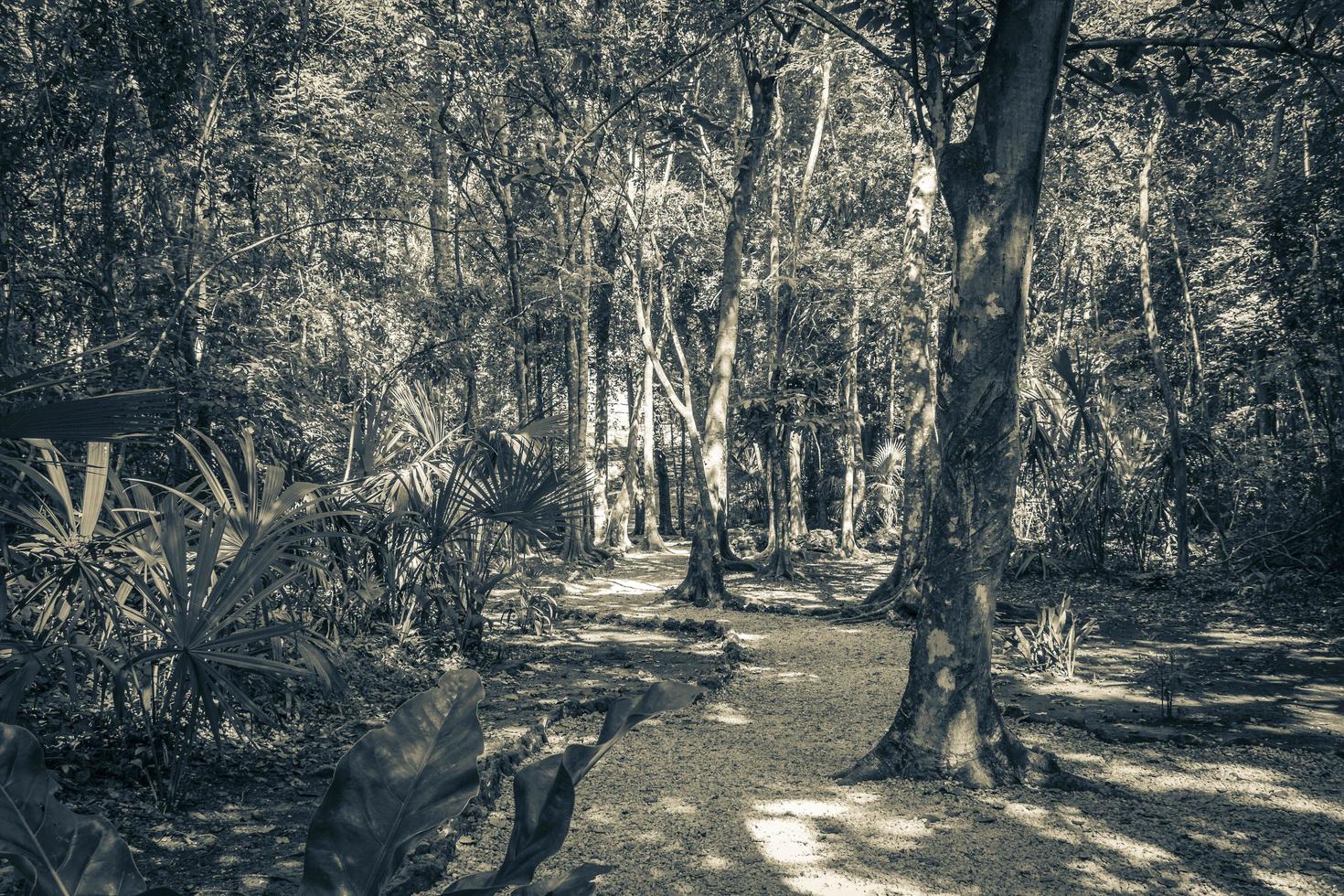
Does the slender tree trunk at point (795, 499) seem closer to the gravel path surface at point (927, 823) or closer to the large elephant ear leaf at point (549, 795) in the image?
the gravel path surface at point (927, 823)

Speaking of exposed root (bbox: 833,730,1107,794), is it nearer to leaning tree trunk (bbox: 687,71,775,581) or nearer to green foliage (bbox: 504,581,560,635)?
green foliage (bbox: 504,581,560,635)

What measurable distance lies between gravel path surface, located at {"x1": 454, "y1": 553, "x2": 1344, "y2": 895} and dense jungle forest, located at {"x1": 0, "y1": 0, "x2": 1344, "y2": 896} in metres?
0.03

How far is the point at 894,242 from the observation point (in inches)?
688

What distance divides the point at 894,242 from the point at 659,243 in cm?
538

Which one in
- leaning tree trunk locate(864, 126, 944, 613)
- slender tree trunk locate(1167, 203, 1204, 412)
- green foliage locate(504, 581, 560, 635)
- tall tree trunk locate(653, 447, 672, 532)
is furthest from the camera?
tall tree trunk locate(653, 447, 672, 532)

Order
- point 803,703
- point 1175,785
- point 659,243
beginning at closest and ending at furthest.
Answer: point 1175,785 → point 803,703 → point 659,243

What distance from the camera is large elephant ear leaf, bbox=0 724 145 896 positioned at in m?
0.54

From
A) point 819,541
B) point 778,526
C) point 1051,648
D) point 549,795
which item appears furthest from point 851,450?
point 549,795

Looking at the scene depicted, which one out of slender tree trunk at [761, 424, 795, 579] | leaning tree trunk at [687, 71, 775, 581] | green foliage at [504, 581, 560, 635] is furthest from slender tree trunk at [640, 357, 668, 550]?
green foliage at [504, 581, 560, 635]

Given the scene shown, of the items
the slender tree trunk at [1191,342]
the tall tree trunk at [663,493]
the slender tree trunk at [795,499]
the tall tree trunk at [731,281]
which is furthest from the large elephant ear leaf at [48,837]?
the tall tree trunk at [663,493]

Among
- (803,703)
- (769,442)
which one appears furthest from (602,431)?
(803,703)

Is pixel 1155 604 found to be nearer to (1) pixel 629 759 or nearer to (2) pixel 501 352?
(1) pixel 629 759

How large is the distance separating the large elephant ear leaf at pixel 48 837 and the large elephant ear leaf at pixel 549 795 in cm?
23

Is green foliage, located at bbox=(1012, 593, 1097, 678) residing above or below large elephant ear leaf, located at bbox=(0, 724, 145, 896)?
below
